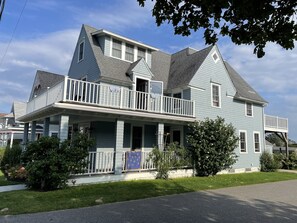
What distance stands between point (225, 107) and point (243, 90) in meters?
3.78

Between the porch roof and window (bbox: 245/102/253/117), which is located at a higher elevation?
window (bbox: 245/102/253/117)

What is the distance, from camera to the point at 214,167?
1497 cm

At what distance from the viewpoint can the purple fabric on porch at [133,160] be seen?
1281cm

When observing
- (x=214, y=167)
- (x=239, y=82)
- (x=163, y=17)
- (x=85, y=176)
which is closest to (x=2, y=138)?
(x=85, y=176)

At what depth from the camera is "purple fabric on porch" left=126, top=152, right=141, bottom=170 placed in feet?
42.0

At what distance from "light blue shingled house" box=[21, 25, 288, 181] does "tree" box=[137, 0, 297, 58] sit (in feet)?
23.1

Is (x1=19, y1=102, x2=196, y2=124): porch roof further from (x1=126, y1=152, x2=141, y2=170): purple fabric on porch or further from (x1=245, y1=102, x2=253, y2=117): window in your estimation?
(x1=245, y1=102, x2=253, y2=117): window

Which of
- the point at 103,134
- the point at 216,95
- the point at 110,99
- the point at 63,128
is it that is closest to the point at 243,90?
the point at 216,95

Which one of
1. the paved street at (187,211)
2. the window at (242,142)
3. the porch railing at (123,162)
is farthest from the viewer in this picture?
the window at (242,142)

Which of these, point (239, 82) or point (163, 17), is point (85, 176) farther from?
point (239, 82)

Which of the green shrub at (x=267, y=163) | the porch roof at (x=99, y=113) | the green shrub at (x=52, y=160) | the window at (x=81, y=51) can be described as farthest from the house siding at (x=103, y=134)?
the green shrub at (x=267, y=163)

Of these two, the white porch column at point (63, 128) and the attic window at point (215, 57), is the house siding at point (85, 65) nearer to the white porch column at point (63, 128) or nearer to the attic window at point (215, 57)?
the white porch column at point (63, 128)

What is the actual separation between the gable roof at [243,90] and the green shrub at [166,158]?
312 inches

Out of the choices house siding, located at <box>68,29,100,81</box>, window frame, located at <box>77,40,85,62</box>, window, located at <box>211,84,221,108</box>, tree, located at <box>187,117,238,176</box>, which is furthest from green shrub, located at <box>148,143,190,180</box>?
window frame, located at <box>77,40,85,62</box>
